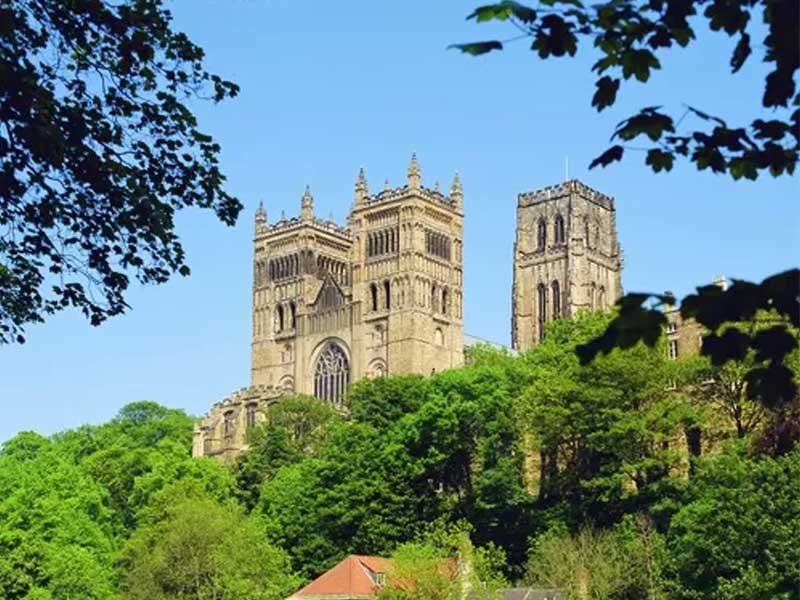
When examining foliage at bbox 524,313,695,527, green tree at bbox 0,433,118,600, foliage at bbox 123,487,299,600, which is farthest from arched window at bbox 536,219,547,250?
foliage at bbox 123,487,299,600

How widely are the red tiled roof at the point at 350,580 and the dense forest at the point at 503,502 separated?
5.34ft

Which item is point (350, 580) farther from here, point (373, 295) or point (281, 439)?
point (373, 295)

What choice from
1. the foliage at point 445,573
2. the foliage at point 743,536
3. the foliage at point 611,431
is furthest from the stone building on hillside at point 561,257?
the foliage at point 743,536

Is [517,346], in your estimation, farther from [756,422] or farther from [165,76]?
[165,76]

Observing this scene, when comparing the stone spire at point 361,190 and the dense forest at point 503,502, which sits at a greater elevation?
the stone spire at point 361,190

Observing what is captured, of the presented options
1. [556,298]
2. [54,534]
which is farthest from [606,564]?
[556,298]

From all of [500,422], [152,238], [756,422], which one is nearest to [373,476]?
[500,422]

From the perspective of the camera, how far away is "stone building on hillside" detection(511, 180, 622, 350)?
121 metres

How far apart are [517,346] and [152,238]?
105 meters

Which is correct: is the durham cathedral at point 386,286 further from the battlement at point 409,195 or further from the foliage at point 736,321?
the foliage at point 736,321

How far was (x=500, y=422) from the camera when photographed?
64.2 metres

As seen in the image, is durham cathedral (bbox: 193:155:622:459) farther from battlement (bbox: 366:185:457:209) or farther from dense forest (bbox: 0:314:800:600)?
dense forest (bbox: 0:314:800:600)

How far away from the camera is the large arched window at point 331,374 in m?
110

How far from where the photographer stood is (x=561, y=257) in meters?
122
